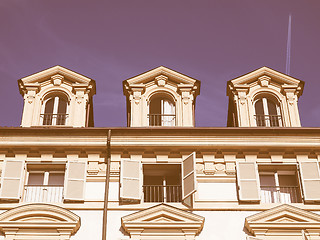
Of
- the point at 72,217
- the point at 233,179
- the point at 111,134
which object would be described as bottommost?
the point at 72,217

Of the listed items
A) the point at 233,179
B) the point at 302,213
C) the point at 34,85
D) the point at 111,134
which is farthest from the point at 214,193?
the point at 34,85

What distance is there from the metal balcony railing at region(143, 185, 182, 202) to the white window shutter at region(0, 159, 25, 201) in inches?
168

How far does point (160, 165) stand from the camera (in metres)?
19.6

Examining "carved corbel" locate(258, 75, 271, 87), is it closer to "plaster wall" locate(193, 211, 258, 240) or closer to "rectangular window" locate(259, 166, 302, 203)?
"rectangular window" locate(259, 166, 302, 203)

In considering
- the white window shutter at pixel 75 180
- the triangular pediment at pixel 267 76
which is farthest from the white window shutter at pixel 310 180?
the white window shutter at pixel 75 180

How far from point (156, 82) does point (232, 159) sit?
15.1ft

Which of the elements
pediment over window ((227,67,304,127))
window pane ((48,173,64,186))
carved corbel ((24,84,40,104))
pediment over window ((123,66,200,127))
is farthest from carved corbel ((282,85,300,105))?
carved corbel ((24,84,40,104))

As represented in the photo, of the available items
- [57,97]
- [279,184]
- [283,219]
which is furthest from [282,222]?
[57,97]

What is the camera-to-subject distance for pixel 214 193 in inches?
744

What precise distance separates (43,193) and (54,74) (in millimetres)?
5210

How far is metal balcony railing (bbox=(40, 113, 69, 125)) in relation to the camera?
21000 millimetres

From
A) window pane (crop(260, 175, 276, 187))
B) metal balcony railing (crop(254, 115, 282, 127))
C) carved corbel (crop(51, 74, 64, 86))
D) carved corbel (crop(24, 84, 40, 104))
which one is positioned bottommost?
window pane (crop(260, 175, 276, 187))

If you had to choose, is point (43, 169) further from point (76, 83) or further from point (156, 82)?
point (156, 82)

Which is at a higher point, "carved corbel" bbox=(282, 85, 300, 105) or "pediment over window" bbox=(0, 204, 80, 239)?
"carved corbel" bbox=(282, 85, 300, 105)
